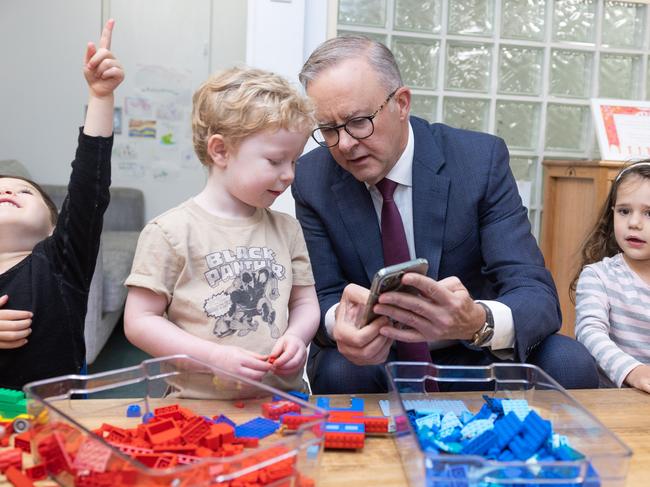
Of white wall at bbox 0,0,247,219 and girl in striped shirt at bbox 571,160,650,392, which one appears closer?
girl in striped shirt at bbox 571,160,650,392

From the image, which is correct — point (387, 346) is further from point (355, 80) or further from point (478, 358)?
point (355, 80)

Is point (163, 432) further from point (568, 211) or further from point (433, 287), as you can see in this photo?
point (568, 211)

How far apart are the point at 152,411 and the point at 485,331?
0.62 metres

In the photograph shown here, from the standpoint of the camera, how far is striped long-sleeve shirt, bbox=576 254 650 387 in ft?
4.97

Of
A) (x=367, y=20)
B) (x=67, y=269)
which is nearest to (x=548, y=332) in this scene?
(x=67, y=269)

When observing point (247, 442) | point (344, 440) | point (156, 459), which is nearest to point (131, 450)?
point (156, 459)

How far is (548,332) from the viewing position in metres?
1.36

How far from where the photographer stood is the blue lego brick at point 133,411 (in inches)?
34.8

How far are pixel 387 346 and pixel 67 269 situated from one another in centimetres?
60

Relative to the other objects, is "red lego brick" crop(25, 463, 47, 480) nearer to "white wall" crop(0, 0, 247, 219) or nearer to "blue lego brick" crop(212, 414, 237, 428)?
"blue lego brick" crop(212, 414, 237, 428)

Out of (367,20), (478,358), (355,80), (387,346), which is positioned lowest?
(478,358)

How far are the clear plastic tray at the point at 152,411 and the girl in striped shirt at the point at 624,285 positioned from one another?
882 millimetres

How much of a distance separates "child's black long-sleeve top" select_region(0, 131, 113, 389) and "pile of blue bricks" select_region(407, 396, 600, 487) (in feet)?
2.21

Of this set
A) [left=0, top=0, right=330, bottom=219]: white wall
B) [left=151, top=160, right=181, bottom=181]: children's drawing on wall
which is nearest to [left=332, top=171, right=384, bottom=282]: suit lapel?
[left=0, top=0, right=330, bottom=219]: white wall
